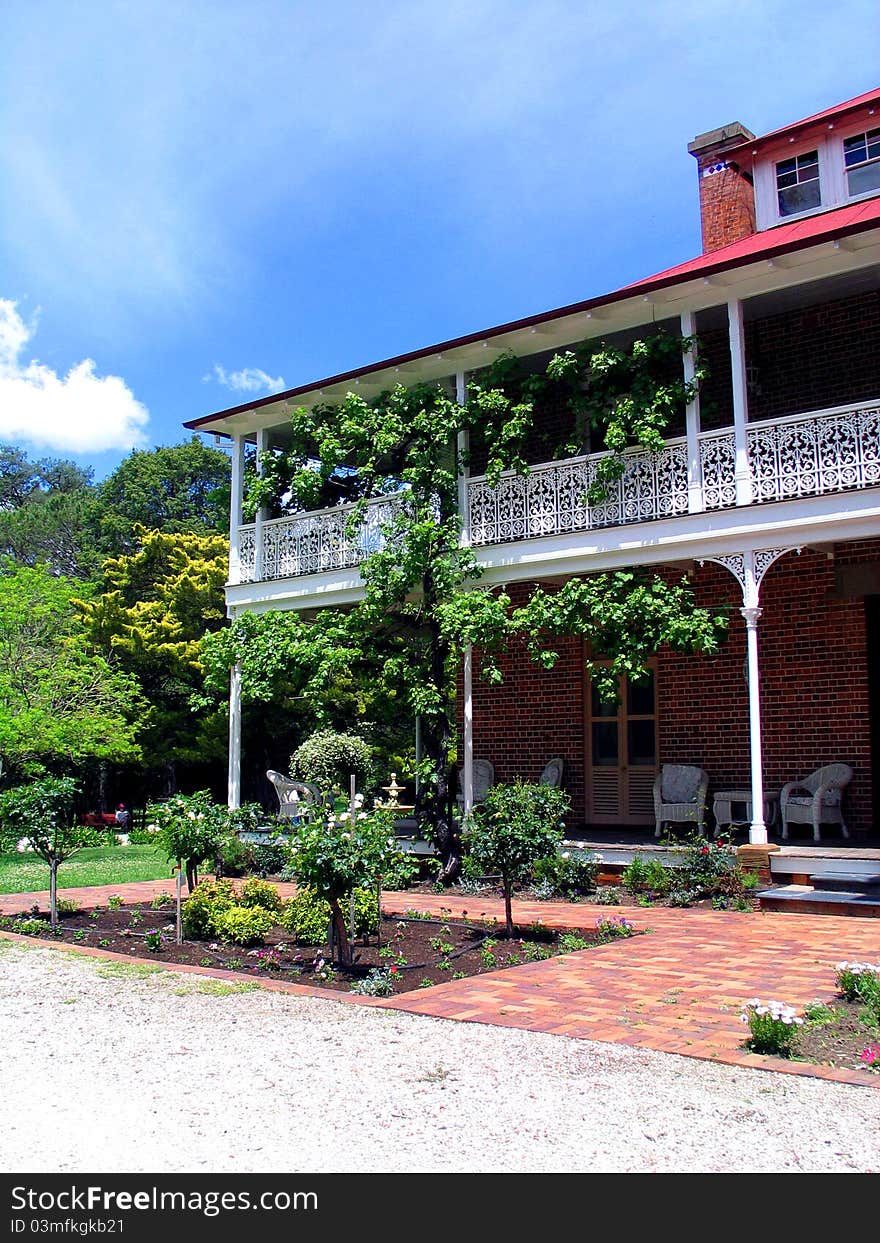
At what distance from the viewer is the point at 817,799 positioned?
36.9 ft

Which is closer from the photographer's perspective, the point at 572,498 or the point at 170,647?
the point at 572,498

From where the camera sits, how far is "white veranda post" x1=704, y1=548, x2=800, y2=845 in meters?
10.4

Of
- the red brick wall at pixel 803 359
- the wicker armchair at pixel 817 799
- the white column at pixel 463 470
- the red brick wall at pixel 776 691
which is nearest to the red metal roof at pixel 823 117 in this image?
the red brick wall at pixel 803 359

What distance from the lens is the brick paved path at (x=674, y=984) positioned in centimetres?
531

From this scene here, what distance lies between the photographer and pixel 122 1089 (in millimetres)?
4371

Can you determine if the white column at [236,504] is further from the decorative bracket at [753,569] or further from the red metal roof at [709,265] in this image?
the decorative bracket at [753,569]

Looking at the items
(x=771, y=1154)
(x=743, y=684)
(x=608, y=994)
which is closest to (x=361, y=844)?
(x=608, y=994)

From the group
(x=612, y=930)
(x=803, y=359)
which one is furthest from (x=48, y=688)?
(x=803, y=359)

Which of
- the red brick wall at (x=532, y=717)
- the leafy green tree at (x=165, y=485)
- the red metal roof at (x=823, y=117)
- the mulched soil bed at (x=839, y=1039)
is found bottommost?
the mulched soil bed at (x=839, y=1039)

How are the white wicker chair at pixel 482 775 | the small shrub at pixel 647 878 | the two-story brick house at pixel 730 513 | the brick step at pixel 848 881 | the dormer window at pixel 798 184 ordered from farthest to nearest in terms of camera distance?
the white wicker chair at pixel 482 775, the dormer window at pixel 798 184, the two-story brick house at pixel 730 513, the small shrub at pixel 647 878, the brick step at pixel 848 881

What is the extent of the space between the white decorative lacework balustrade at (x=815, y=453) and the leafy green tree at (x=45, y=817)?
737cm

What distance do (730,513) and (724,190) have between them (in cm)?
657

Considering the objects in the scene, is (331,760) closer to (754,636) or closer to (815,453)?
(754,636)
